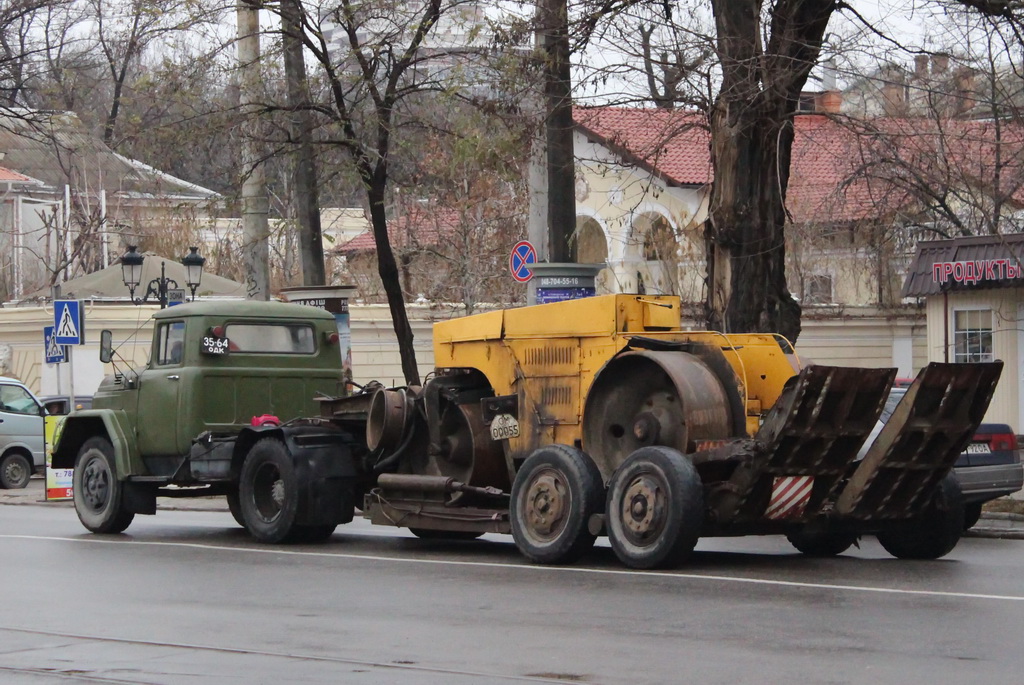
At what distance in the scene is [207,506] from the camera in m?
22.2

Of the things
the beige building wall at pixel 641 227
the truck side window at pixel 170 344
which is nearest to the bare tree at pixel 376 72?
the truck side window at pixel 170 344

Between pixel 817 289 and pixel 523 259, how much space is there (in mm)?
23834

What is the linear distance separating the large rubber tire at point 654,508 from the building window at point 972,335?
16.0 metres

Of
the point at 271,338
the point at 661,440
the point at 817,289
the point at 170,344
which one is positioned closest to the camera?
the point at 661,440

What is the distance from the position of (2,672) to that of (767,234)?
10.9 m

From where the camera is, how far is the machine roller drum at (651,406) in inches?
457

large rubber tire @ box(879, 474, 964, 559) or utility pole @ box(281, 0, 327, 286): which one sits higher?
utility pole @ box(281, 0, 327, 286)

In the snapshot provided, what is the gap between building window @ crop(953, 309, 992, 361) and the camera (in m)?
26.1

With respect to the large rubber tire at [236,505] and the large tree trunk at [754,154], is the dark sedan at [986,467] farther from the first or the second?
the large rubber tire at [236,505]

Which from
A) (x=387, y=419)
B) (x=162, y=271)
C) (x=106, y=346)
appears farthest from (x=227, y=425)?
(x=162, y=271)

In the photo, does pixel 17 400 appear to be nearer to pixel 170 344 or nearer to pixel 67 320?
pixel 67 320

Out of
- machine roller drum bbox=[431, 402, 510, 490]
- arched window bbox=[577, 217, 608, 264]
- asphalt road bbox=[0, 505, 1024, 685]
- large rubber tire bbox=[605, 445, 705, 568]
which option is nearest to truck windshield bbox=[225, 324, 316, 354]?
asphalt road bbox=[0, 505, 1024, 685]

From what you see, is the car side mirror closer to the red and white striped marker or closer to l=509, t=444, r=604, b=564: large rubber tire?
l=509, t=444, r=604, b=564: large rubber tire

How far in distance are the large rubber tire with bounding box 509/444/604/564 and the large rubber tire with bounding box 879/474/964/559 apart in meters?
2.53
